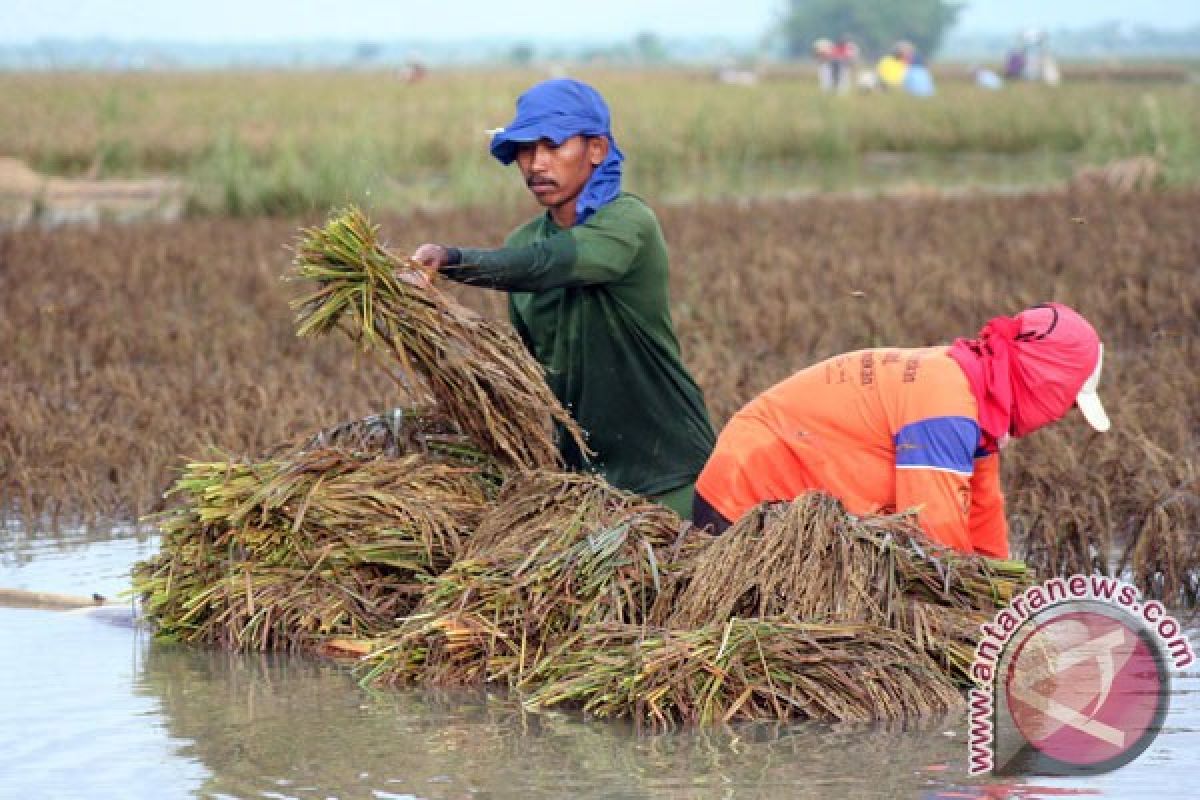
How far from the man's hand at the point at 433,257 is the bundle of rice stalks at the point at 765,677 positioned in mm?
1047

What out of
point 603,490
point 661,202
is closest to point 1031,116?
point 661,202

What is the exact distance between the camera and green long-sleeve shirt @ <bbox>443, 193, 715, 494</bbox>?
526 centimetres

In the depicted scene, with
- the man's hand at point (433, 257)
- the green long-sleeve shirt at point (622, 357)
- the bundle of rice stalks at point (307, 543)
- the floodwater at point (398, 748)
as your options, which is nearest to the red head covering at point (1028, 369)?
the floodwater at point (398, 748)

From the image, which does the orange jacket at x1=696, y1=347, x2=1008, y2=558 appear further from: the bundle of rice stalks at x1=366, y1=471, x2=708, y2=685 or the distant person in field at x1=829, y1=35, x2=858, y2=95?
the distant person in field at x1=829, y1=35, x2=858, y2=95

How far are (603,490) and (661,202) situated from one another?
45.5 ft

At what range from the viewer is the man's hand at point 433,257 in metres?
4.98

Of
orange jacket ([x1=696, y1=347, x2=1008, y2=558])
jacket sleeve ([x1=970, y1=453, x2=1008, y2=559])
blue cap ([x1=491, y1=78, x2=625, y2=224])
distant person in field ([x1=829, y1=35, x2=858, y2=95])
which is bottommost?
jacket sleeve ([x1=970, y1=453, x2=1008, y2=559])

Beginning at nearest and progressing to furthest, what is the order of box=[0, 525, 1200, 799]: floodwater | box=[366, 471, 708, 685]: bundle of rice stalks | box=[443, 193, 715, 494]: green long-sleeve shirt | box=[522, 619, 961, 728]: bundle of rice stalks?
1. box=[0, 525, 1200, 799]: floodwater
2. box=[522, 619, 961, 728]: bundle of rice stalks
3. box=[366, 471, 708, 685]: bundle of rice stalks
4. box=[443, 193, 715, 494]: green long-sleeve shirt

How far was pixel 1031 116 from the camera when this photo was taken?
28203 mm

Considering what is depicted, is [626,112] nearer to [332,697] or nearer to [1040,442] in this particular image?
[1040,442]

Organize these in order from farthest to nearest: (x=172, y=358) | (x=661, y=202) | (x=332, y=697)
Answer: (x=661, y=202) < (x=172, y=358) < (x=332, y=697)

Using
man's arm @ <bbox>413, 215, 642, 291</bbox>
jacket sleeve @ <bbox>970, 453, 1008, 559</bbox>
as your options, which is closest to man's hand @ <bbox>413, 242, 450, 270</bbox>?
man's arm @ <bbox>413, 215, 642, 291</bbox>

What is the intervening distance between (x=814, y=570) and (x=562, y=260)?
994 millimetres

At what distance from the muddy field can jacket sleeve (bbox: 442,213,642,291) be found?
0.63 metres
